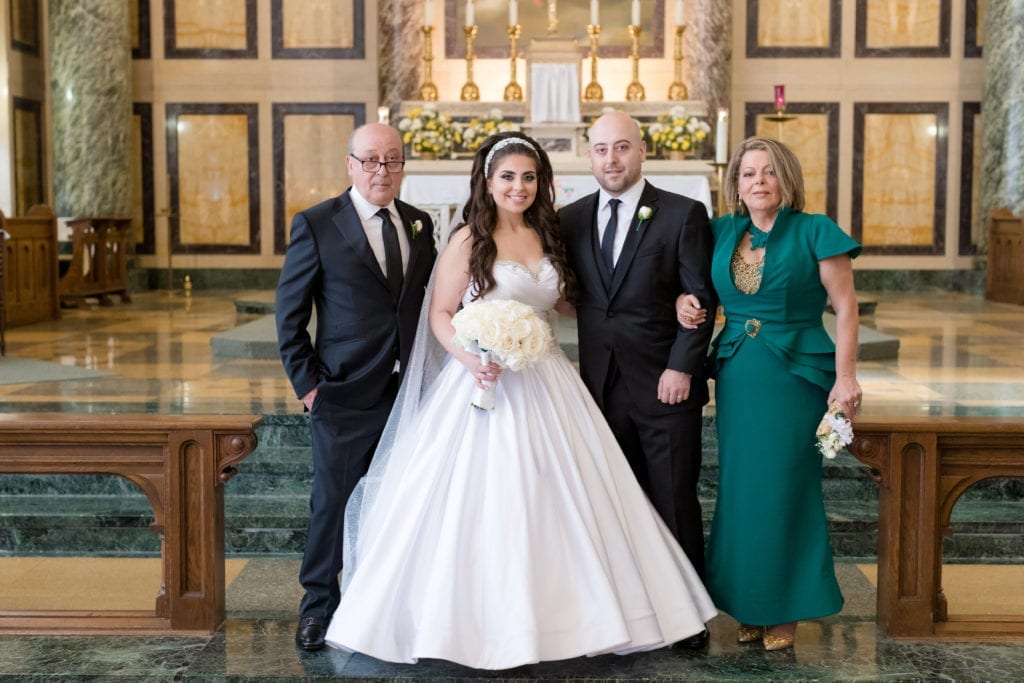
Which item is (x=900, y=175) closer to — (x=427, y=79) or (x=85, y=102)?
(x=427, y=79)

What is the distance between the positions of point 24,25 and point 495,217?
10.9 m

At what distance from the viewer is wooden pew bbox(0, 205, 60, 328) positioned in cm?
1073

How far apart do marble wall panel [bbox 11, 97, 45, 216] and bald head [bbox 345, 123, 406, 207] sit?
1021 cm

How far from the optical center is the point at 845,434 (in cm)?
375

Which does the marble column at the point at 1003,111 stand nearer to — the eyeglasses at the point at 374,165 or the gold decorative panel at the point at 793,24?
the gold decorative panel at the point at 793,24

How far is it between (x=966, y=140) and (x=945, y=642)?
11423mm

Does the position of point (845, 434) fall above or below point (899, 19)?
below

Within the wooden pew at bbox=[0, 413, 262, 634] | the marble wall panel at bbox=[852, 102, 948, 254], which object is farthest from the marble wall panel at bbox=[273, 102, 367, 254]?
the wooden pew at bbox=[0, 413, 262, 634]

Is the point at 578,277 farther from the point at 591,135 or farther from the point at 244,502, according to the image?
the point at 244,502

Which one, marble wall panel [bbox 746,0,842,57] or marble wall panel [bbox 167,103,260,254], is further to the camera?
marble wall panel [bbox 167,103,260,254]

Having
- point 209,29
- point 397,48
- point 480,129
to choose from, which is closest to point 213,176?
point 209,29

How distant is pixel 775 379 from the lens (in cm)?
396

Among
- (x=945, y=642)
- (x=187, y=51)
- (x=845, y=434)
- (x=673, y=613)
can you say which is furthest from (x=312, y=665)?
(x=187, y=51)

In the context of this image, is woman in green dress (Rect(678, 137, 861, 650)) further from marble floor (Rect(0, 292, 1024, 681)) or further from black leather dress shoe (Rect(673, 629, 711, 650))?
marble floor (Rect(0, 292, 1024, 681))
